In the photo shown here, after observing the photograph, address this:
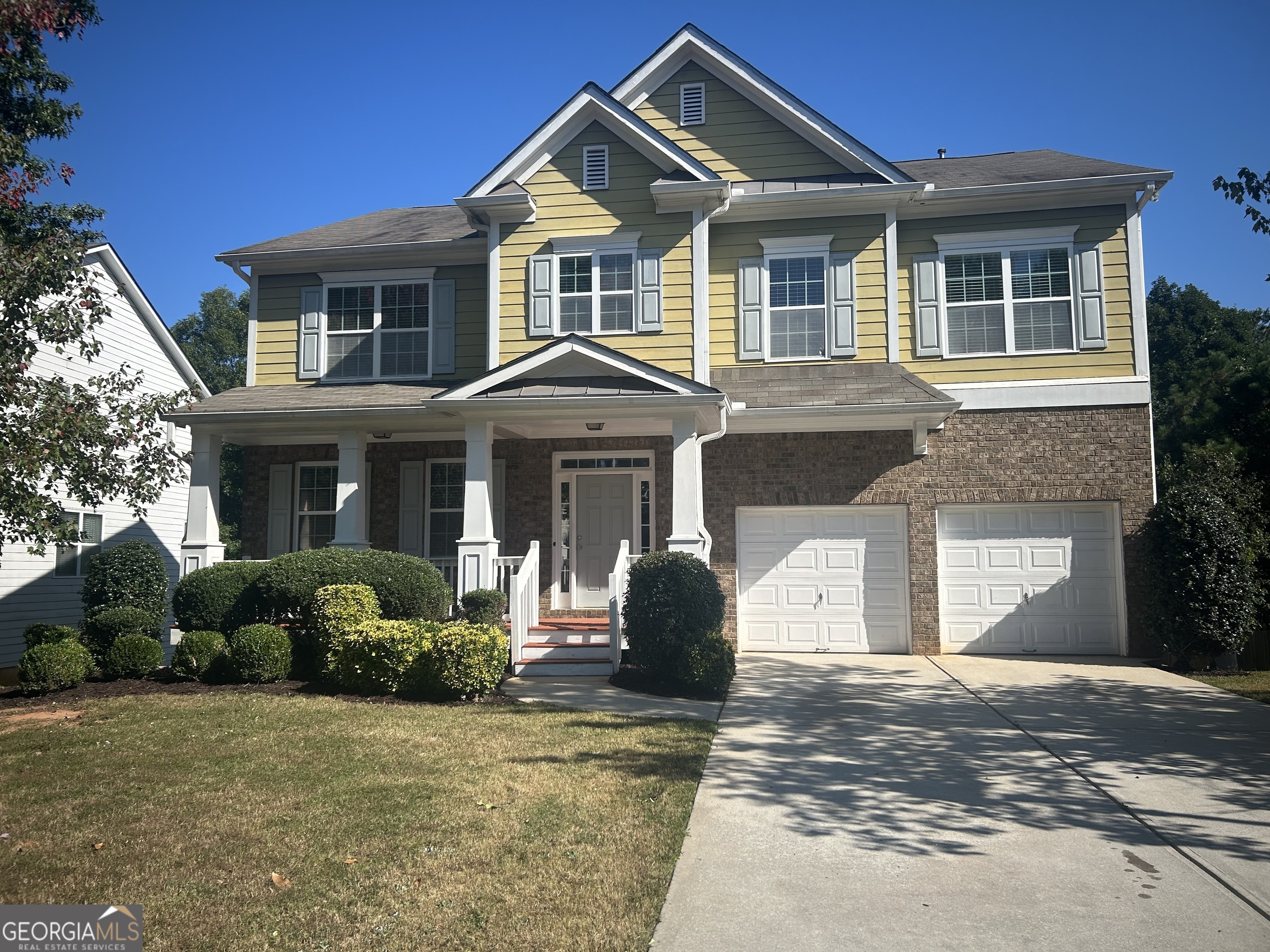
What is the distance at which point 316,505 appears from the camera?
15477 millimetres

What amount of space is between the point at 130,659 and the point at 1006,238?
45.0 feet

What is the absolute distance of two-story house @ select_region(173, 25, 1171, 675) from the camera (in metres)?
13.5

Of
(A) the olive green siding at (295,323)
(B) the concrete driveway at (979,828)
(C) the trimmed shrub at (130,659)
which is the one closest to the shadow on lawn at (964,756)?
(B) the concrete driveway at (979,828)

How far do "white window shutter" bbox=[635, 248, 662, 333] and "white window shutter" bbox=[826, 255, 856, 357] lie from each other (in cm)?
278

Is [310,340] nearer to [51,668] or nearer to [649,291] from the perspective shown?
[649,291]

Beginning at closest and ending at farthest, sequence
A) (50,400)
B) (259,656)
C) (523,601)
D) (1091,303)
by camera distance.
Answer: (50,400), (259,656), (523,601), (1091,303)

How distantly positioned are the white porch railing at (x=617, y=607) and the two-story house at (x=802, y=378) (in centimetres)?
209

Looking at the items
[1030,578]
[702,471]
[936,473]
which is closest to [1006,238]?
[936,473]

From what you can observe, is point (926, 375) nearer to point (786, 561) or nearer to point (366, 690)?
point (786, 561)

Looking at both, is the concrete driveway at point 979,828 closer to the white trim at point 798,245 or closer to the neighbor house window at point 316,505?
the white trim at point 798,245

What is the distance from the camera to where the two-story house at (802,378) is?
1350cm

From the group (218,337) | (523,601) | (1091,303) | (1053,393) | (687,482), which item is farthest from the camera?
(218,337)

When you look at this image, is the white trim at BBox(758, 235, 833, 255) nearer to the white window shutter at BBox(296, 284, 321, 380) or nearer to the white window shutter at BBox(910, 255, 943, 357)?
the white window shutter at BBox(910, 255, 943, 357)

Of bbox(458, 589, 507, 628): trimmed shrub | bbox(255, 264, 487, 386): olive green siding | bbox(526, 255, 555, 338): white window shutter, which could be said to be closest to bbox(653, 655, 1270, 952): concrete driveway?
bbox(458, 589, 507, 628): trimmed shrub
